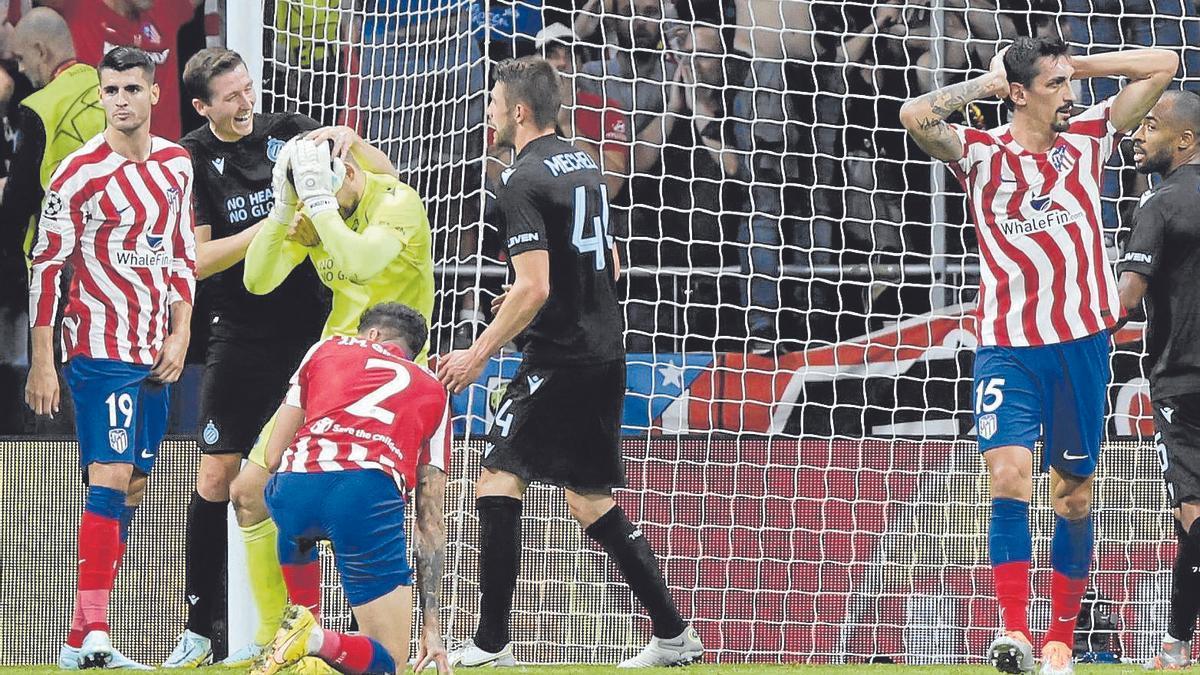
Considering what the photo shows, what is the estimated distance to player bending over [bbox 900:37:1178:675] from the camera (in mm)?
5816

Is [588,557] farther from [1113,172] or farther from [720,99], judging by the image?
[1113,172]

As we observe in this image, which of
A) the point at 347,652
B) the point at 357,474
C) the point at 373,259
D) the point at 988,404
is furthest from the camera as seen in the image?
the point at 988,404

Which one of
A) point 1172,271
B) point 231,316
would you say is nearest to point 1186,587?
point 1172,271

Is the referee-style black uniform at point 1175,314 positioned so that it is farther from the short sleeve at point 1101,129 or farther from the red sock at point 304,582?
the red sock at point 304,582

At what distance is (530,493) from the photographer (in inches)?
302

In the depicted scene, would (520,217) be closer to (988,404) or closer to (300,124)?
(300,124)

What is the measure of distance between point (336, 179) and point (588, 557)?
255 centimetres

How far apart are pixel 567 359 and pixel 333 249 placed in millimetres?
1055

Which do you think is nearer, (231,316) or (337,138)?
(337,138)

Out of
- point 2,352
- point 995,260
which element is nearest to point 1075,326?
point 995,260

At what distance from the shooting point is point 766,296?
8617 millimetres

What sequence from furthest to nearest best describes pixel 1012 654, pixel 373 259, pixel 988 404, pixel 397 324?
pixel 988 404
pixel 1012 654
pixel 373 259
pixel 397 324

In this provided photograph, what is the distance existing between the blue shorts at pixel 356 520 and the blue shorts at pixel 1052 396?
79.9 inches

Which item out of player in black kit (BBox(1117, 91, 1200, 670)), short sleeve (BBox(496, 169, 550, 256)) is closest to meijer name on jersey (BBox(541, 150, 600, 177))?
short sleeve (BBox(496, 169, 550, 256))
